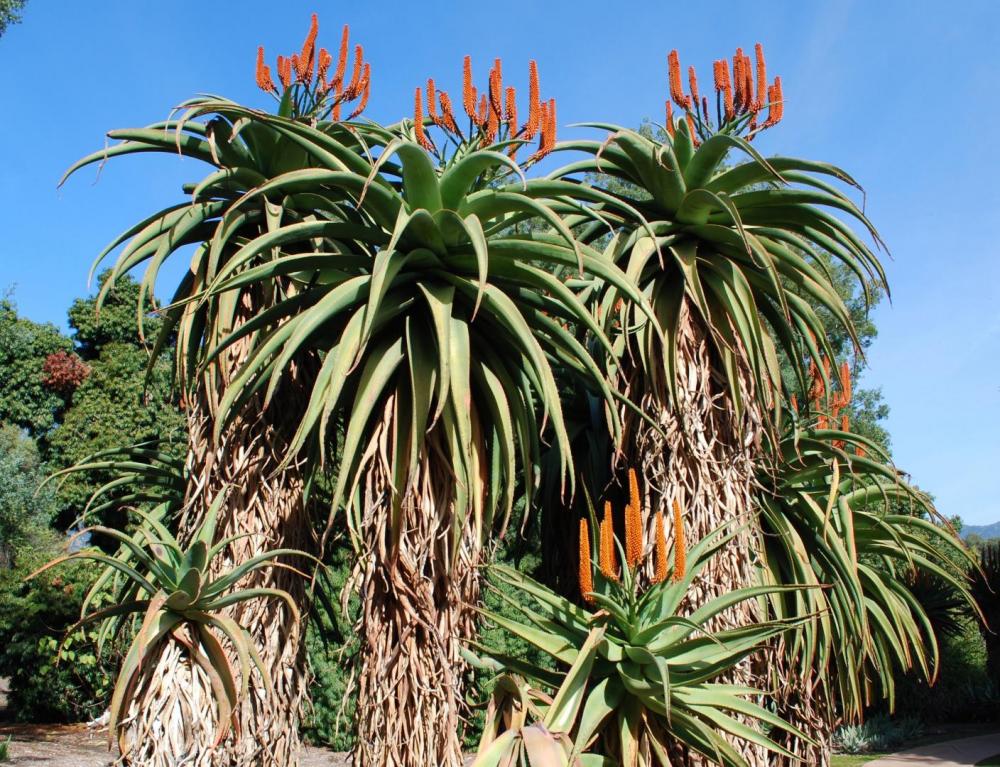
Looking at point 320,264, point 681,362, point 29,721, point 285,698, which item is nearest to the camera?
point 320,264

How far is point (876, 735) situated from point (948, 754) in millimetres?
1637

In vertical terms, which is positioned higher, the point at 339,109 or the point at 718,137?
the point at 339,109

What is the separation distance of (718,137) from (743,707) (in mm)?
3397

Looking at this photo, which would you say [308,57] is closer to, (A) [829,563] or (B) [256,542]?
(B) [256,542]

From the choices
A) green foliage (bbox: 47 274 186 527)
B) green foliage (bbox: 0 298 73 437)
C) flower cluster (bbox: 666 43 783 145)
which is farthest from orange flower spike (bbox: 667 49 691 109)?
Result: green foliage (bbox: 0 298 73 437)

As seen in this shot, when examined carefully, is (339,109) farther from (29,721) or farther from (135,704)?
(29,721)

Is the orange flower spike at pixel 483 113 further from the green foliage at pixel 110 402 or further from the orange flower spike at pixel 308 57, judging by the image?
the green foliage at pixel 110 402

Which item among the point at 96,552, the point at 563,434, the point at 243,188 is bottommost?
the point at 96,552

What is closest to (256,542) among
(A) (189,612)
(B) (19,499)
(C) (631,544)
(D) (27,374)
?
(A) (189,612)

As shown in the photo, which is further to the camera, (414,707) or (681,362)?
(681,362)

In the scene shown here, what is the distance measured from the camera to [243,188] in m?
6.18

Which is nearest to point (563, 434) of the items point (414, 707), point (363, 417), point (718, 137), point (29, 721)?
point (363, 417)

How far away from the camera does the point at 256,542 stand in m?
5.73

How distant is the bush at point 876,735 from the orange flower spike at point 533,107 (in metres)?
13.0
